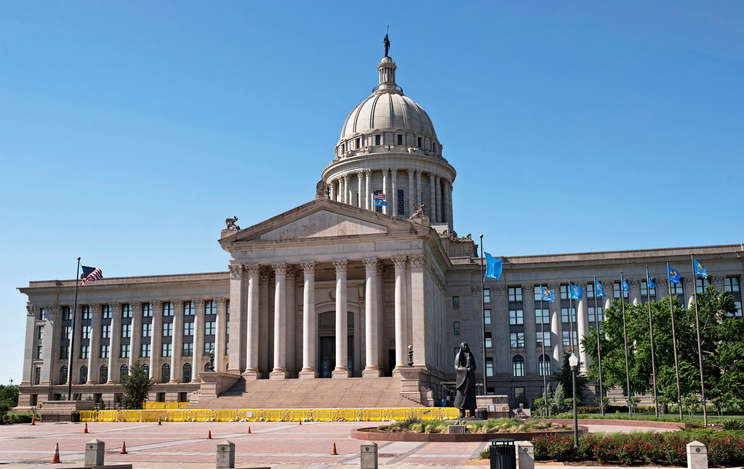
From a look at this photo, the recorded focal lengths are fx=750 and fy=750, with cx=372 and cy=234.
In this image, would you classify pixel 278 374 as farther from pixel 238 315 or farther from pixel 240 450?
pixel 240 450

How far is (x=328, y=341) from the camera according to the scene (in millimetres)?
78562

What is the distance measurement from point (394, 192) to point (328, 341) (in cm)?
2455

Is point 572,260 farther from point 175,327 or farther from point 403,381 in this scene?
point 175,327

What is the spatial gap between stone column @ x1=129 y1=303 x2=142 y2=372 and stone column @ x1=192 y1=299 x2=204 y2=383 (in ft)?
25.0

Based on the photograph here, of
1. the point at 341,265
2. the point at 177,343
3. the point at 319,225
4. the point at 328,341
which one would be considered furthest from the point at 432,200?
the point at 177,343

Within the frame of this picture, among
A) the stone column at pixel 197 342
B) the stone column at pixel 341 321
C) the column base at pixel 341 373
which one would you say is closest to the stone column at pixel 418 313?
the column base at pixel 341 373

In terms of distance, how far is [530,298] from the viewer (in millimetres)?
85125

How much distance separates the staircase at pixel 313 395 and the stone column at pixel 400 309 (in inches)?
141

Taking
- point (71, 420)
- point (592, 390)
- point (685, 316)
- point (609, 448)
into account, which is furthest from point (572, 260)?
point (609, 448)

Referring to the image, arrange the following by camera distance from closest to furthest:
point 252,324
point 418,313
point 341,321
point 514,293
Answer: point 418,313, point 341,321, point 252,324, point 514,293

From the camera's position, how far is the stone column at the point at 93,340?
94000 mm

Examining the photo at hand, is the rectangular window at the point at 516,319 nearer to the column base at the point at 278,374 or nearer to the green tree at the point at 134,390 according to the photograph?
the column base at the point at 278,374

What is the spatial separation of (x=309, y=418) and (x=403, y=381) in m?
10.5

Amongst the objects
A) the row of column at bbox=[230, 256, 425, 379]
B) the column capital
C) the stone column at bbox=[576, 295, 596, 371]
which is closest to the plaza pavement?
the row of column at bbox=[230, 256, 425, 379]
